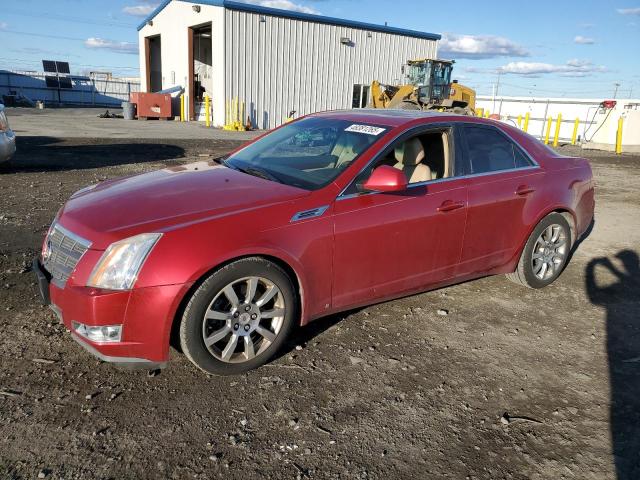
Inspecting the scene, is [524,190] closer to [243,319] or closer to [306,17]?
[243,319]

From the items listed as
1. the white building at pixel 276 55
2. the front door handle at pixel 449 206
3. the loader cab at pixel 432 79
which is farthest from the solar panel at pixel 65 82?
the front door handle at pixel 449 206

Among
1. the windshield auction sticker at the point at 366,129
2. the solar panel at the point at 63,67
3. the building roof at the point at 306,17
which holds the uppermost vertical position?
the building roof at the point at 306,17

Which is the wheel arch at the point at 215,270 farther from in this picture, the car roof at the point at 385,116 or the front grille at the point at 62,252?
the car roof at the point at 385,116

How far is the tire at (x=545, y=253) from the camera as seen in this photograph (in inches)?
187

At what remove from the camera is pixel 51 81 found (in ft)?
144

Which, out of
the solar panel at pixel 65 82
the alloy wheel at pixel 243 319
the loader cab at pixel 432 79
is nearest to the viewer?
the alloy wheel at pixel 243 319

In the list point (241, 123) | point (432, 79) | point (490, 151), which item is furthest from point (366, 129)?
point (241, 123)

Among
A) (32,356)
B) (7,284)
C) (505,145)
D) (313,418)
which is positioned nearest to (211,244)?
(313,418)

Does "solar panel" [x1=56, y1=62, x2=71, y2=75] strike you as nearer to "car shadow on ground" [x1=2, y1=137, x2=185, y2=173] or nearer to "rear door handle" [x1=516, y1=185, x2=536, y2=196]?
"car shadow on ground" [x1=2, y1=137, x2=185, y2=173]

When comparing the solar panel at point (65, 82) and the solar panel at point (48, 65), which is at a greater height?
the solar panel at point (48, 65)

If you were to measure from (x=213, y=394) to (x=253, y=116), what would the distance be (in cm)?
2502

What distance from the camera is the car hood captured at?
9.70ft

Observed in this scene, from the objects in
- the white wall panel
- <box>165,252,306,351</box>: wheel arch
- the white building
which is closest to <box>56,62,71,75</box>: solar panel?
the white building

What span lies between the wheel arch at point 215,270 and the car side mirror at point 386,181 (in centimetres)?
79
